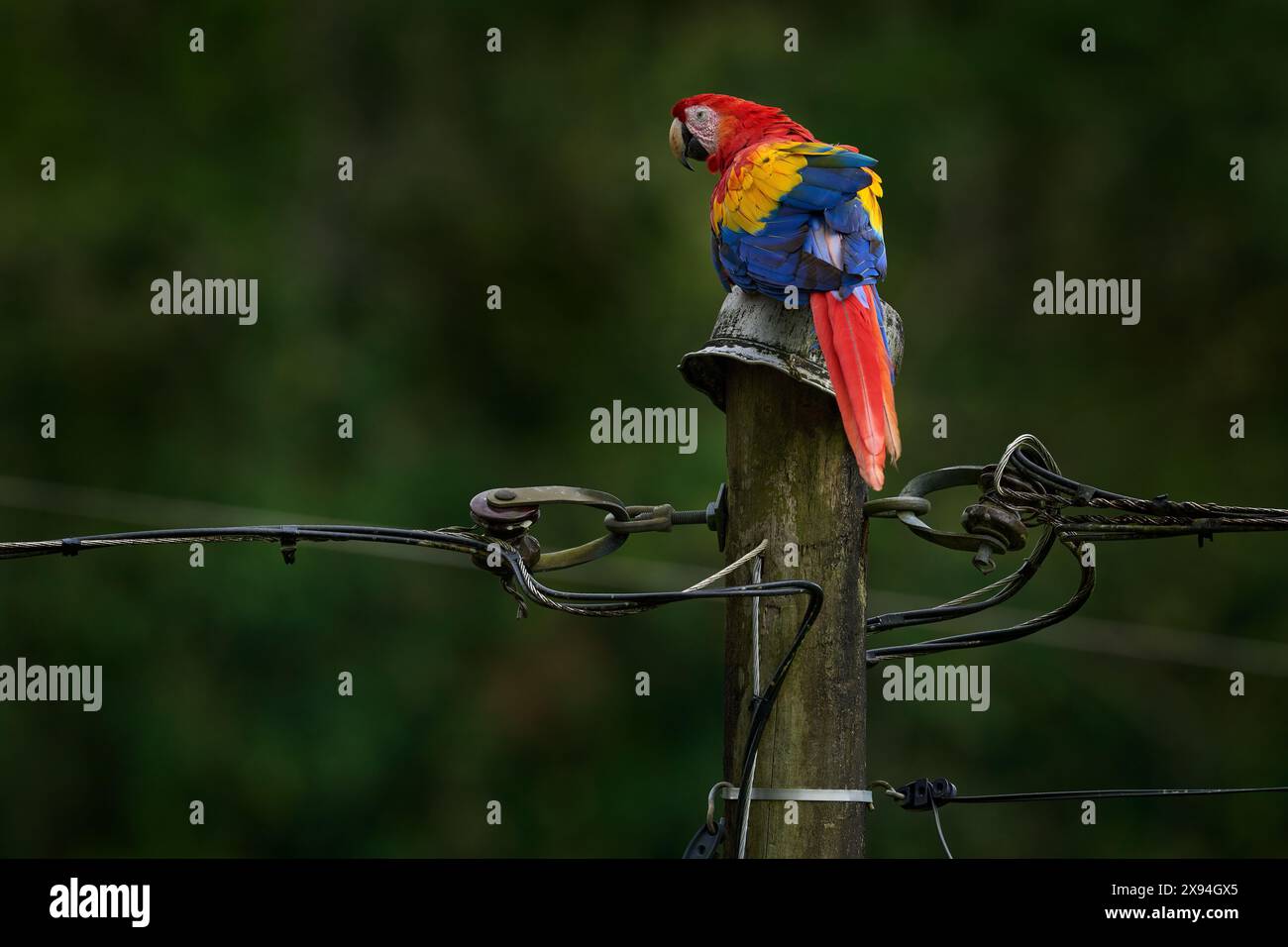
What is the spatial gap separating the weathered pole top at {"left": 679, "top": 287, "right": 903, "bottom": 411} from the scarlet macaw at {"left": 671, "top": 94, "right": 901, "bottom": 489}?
24 mm

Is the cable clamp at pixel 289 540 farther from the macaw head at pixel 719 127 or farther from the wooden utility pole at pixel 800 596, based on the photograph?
the macaw head at pixel 719 127

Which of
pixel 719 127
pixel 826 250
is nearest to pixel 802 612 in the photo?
pixel 826 250

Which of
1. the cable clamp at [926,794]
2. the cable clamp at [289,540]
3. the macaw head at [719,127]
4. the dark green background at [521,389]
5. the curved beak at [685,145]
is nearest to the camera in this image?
the cable clamp at [289,540]

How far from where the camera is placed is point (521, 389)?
30.3ft

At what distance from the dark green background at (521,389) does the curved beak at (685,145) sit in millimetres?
3371

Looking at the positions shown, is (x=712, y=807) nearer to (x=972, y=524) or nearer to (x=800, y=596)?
(x=800, y=596)

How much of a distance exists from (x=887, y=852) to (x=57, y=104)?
6.39 metres

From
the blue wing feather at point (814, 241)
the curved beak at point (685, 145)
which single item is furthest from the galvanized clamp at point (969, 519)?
the curved beak at point (685, 145)

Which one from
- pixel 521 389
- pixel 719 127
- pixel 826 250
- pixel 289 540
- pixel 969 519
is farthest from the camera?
pixel 521 389

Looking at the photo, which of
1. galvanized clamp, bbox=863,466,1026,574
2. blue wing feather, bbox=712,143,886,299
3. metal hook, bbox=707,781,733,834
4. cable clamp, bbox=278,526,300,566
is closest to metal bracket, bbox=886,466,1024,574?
galvanized clamp, bbox=863,466,1026,574

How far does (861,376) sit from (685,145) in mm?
1516

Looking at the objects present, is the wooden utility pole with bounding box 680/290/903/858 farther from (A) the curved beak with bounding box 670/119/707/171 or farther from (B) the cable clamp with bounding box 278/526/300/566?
(A) the curved beak with bounding box 670/119/707/171

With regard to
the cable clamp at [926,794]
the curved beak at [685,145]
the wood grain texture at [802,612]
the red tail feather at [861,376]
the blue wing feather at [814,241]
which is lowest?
the cable clamp at [926,794]

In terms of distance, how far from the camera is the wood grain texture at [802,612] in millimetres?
2812
